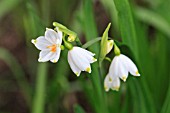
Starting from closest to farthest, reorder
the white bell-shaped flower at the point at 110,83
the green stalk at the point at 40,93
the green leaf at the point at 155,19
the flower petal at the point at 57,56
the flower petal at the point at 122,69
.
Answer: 1. the flower petal at the point at 57,56
2. the flower petal at the point at 122,69
3. the white bell-shaped flower at the point at 110,83
4. the green stalk at the point at 40,93
5. the green leaf at the point at 155,19

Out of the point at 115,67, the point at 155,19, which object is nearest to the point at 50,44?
the point at 115,67

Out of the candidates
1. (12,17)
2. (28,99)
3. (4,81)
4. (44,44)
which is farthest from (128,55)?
(12,17)

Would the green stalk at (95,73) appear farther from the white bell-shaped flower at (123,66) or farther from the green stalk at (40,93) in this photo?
the green stalk at (40,93)

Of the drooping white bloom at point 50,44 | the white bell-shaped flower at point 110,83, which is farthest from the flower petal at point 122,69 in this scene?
the drooping white bloom at point 50,44

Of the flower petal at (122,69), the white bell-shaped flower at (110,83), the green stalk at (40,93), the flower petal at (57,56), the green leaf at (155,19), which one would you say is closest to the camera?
the flower petal at (57,56)

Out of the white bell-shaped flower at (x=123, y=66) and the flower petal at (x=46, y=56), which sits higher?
the flower petal at (x=46, y=56)

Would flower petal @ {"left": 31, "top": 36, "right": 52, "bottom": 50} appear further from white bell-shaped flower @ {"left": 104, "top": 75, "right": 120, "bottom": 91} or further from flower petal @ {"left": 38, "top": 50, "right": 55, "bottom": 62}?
white bell-shaped flower @ {"left": 104, "top": 75, "right": 120, "bottom": 91}

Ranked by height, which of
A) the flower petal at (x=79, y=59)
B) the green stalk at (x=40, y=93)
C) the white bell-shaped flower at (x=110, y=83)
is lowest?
the green stalk at (x=40, y=93)

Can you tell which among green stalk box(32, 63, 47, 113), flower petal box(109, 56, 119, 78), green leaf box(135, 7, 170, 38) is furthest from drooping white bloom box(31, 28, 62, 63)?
green leaf box(135, 7, 170, 38)

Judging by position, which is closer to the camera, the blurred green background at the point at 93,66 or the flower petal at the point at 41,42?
the flower petal at the point at 41,42
